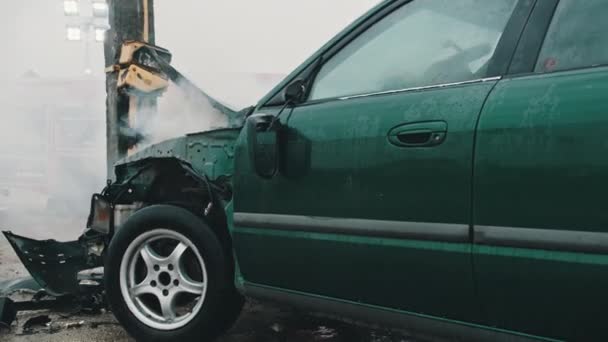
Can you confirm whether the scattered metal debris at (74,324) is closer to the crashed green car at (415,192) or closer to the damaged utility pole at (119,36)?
the crashed green car at (415,192)

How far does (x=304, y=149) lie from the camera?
96.3 inches

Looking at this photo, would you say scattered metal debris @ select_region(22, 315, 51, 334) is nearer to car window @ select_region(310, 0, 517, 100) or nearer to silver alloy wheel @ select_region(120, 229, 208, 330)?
silver alloy wheel @ select_region(120, 229, 208, 330)

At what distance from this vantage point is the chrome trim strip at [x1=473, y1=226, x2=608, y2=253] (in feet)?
5.56

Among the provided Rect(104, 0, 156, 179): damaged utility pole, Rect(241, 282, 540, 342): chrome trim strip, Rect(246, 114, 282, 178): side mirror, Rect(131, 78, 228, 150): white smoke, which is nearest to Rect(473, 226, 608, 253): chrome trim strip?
Rect(241, 282, 540, 342): chrome trim strip

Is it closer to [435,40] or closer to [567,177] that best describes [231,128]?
[435,40]

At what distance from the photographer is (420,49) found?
7.73ft

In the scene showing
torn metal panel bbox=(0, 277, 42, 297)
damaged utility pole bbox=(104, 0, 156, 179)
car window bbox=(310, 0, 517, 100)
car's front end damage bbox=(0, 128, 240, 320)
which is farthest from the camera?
damaged utility pole bbox=(104, 0, 156, 179)

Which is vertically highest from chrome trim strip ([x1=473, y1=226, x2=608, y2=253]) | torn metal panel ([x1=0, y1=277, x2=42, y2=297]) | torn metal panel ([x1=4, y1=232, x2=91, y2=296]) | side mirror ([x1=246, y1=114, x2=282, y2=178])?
side mirror ([x1=246, y1=114, x2=282, y2=178])

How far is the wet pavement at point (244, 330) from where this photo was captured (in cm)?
334

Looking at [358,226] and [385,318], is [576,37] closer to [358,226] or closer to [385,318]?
[358,226]

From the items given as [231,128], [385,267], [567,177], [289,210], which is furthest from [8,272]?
[567,177]

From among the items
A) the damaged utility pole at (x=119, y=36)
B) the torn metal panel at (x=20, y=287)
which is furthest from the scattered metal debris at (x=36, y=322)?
the damaged utility pole at (x=119, y=36)

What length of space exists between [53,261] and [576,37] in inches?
132

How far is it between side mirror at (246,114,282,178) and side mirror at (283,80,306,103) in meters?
0.11
